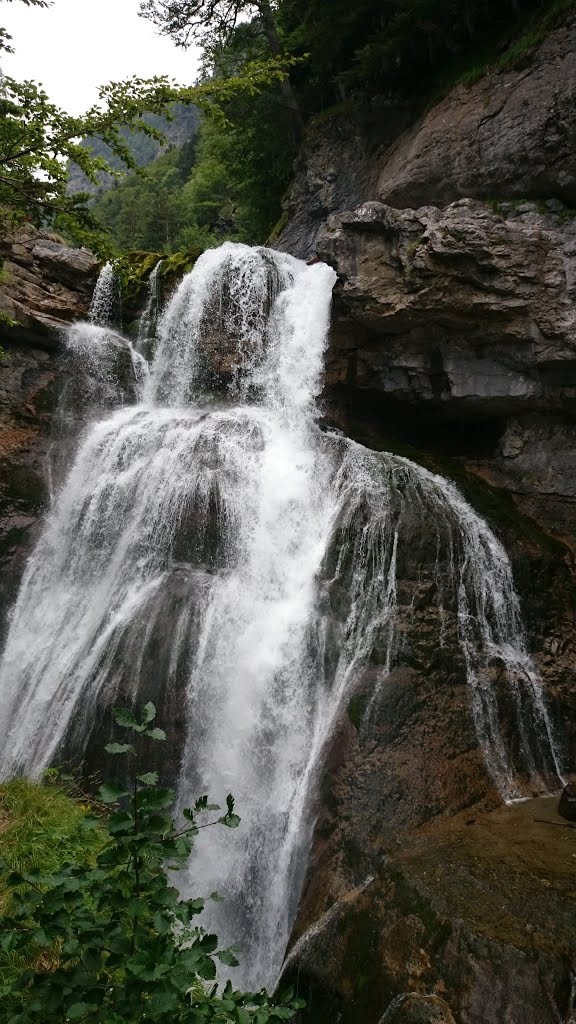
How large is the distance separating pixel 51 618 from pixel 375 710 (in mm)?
5166

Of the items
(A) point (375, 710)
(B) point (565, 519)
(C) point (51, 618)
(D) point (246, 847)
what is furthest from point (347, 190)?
(D) point (246, 847)

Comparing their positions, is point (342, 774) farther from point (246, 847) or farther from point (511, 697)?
point (511, 697)

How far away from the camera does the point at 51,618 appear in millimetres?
9117

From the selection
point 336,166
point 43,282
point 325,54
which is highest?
point 325,54

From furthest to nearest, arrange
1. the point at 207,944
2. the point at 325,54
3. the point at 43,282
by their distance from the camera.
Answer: the point at 325,54 < the point at 43,282 < the point at 207,944

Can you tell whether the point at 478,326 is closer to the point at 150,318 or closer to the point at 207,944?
the point at 150,318

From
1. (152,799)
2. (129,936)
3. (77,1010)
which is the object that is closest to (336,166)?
(152,799)

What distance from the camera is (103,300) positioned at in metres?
13.7

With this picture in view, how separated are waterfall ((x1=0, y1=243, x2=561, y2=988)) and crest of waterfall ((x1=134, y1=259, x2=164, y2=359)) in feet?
8.95

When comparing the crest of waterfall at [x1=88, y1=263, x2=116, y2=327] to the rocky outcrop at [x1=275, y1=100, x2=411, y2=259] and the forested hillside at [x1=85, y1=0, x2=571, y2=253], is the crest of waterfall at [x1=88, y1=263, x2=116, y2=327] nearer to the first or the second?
the forested hillside at [x1=85, y1=0, x2=571, y2=253]

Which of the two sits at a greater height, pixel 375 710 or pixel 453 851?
pixel 375 710

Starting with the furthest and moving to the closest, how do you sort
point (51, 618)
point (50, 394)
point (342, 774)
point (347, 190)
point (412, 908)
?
point (347, 190) → point (50, 394) → point (51, 618) → point (342, 774) → point (412, 908)

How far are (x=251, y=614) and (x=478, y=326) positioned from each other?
5.99 meters

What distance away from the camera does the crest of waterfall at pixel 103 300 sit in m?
13.5
